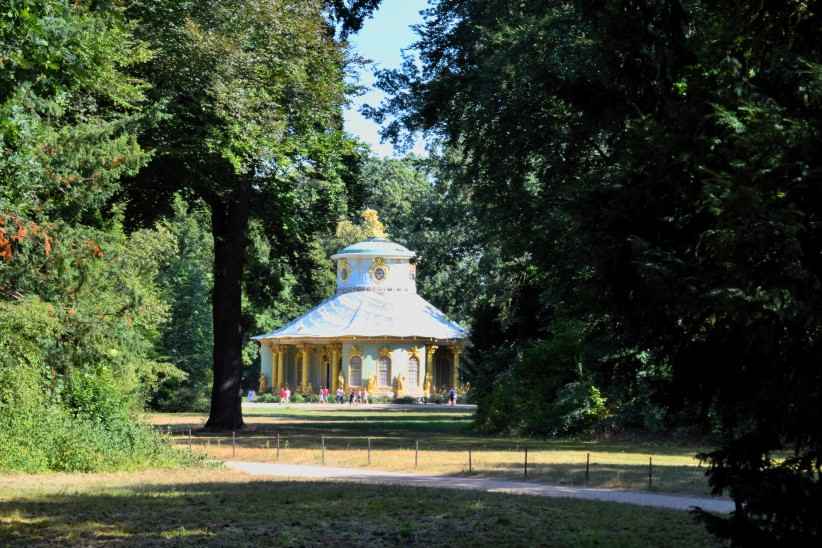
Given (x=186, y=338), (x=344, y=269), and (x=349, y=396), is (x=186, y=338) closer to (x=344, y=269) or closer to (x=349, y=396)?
(x=349, y=396)

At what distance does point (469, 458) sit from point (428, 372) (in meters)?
49.6

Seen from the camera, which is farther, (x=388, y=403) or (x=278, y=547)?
(x=388, y=403)

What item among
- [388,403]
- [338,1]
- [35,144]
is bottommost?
[388,403]

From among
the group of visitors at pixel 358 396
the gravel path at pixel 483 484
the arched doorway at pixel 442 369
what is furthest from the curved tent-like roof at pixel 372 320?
the gravel path at pixel 483 484

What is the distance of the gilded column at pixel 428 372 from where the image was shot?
72.3 metres

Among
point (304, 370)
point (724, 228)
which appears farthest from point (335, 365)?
point (724, 228)

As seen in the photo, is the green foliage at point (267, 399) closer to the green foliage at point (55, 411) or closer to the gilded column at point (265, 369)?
the gilded column at point (265, 369)

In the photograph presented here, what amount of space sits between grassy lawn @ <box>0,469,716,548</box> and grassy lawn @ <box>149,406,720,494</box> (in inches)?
182

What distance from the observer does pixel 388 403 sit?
7050 cm

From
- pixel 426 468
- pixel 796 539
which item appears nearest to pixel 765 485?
pixel 796 539

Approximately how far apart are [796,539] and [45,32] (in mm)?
10568

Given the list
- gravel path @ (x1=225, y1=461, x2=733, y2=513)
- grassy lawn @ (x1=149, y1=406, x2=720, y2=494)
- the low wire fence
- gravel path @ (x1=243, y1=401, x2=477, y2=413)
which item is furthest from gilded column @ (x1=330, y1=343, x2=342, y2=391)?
gravel path @ (x1=225, y1=461, x2=733, y2=513)

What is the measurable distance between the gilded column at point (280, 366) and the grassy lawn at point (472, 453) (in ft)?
114

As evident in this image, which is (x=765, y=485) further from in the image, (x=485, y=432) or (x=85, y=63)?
(x=485, y=432)
